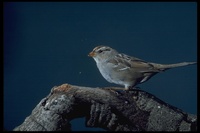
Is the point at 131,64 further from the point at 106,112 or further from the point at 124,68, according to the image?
the point at 106,112

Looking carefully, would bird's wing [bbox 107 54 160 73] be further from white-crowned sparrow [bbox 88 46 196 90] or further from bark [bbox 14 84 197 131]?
bark [bbox 14 84 197 131]

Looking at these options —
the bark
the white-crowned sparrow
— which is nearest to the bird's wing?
the white-crowned sparrow

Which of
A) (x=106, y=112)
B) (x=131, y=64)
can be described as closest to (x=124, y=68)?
(x=131, y=64)

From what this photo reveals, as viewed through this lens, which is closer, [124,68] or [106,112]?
[106,112]

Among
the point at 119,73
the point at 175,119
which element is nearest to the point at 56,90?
the point at 119,73

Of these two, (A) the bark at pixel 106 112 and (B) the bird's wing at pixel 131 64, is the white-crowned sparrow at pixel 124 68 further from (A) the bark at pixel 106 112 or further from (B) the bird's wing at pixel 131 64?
(A) the bark at pixel 106 112

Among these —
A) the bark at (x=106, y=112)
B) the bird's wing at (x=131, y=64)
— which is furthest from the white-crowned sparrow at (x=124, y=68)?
the bark at (x=106, y=112)
